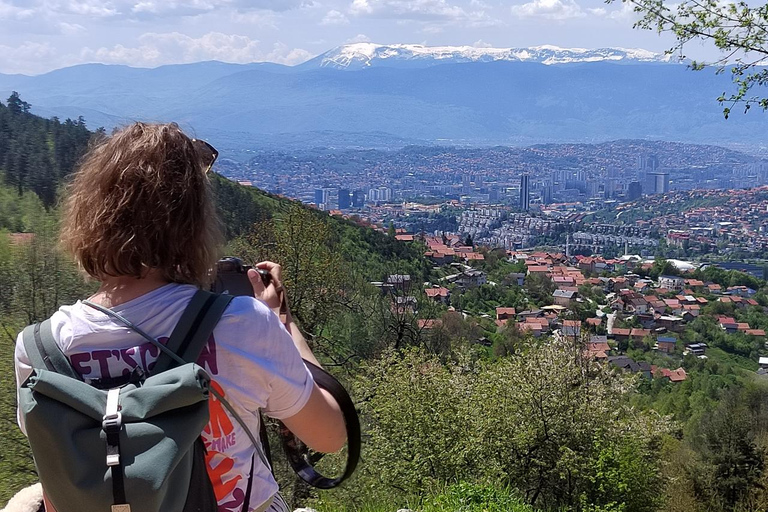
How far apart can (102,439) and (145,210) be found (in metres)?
0.46

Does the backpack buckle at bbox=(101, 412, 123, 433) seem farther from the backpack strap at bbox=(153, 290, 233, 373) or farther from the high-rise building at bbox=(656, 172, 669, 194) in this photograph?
the high-rise building at bbox=(656, 172, 669, 194)

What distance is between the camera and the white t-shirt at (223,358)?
1.39 metres

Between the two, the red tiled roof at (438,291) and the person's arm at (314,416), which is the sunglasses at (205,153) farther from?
the red tiled roof at (438,291)

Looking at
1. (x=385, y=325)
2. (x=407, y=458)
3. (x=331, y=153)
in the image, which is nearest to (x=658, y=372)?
(x=385, y=325)

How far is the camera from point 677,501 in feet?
58.9

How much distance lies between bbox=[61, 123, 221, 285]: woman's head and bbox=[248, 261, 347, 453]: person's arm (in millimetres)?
200

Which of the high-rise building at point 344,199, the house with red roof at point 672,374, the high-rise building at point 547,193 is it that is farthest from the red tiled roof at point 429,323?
the high-rise building at point 547,193

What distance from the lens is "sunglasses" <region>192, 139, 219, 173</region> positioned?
5.12ft

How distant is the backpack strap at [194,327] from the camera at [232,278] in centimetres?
20

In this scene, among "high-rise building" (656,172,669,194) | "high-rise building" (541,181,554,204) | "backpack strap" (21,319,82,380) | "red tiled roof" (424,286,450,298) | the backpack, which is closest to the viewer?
the backpack

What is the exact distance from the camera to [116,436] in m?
1.22

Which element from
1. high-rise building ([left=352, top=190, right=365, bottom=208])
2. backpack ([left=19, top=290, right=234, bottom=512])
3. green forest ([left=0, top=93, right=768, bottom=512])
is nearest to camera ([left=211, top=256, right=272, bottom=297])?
backpack ([left=19, top=290, right=234, bottom=512])

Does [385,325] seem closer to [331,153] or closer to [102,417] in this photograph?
[102,417]

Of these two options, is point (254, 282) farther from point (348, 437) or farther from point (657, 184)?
point (657, 184)
